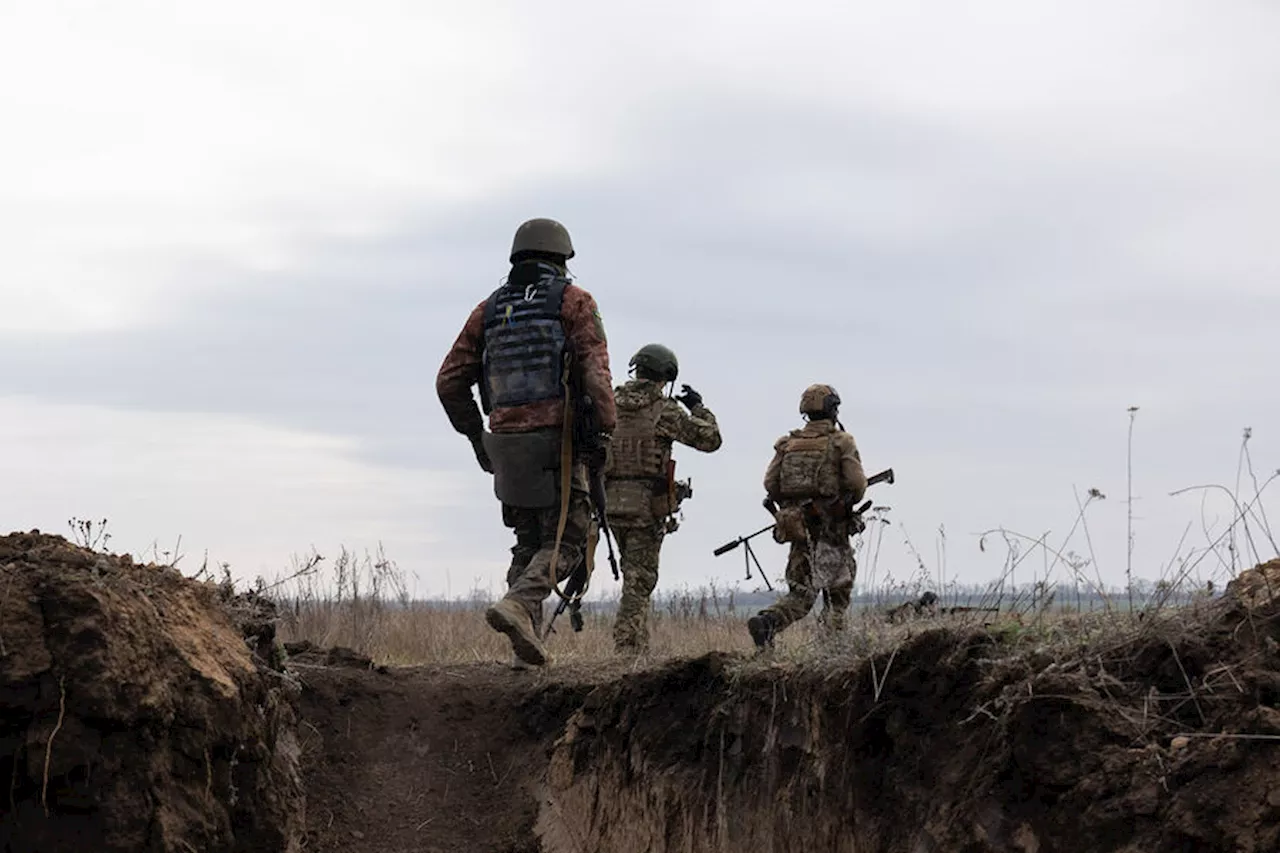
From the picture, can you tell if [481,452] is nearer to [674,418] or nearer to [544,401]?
[544,401]

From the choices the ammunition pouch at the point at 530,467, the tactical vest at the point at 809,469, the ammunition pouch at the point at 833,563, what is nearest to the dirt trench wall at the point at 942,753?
the ammunition pouch at the point at 530,467

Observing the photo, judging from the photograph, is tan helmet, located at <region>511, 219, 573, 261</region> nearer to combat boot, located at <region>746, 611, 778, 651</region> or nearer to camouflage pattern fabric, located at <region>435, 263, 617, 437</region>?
camouflage pattern fabric, located at <region>435, 263, 617, 437</region>

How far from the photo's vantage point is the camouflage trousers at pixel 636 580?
10922 millimetres

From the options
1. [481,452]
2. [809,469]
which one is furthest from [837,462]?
[481,452]

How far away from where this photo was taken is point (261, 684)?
7098mm

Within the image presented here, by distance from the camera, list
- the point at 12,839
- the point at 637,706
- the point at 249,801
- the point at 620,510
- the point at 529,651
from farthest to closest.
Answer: the point at 620,510, the point at 529,651, the point at 637,706, the point at 249,801, the point at 12,839

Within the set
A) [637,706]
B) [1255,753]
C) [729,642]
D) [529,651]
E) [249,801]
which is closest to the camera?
[1255,753]

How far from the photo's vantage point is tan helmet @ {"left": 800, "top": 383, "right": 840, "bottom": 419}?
10.6 meters

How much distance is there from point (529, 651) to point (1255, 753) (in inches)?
208

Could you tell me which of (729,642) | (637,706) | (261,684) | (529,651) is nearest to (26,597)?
(261,684)

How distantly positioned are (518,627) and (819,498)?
94.1 inches

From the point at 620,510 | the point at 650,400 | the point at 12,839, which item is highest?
the point at 650,400

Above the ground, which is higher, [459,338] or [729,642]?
[459,338]

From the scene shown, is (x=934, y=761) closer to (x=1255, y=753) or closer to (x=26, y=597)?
(x=1255, y=753)
